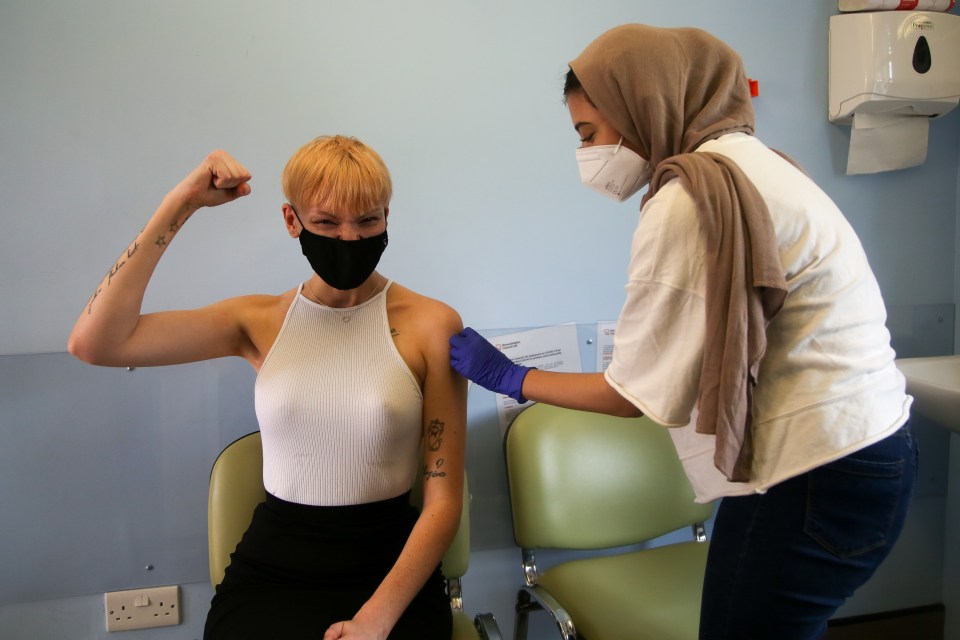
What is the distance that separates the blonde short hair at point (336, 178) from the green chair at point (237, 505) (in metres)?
0.57

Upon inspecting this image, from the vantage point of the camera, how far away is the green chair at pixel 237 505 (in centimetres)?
139

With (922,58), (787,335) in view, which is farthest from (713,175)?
(922,58)

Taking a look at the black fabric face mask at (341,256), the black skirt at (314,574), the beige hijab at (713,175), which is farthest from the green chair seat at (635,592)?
the black fabric face mask at (341,256)

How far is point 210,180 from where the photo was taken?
125cm

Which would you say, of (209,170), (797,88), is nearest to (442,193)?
(209,170)

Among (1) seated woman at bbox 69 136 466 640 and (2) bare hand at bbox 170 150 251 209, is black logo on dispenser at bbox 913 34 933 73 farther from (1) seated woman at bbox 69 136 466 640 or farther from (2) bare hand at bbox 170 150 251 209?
(2) bare hand at bbox 170 150 251 209

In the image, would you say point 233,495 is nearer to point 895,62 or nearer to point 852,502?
point 852,502

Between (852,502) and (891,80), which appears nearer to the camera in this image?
(852,502)

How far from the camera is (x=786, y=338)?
98 cm

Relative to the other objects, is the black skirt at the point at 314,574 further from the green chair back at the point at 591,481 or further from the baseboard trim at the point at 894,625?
the baseboard trim at the point at 894,625

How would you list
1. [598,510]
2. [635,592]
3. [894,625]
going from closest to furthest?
[635,592], [598,510], [894,625]

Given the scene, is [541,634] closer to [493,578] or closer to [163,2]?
[493,578]

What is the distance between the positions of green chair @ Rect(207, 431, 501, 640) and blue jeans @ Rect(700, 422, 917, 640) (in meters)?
0.53

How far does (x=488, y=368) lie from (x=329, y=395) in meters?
0.30
